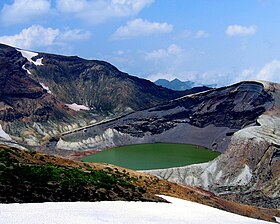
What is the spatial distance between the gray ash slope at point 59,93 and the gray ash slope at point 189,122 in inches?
549

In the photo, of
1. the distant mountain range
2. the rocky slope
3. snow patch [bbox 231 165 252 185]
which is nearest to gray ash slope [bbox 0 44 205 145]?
the distant mountain range

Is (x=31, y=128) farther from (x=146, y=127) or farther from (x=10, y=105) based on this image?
(x=146, y=127)

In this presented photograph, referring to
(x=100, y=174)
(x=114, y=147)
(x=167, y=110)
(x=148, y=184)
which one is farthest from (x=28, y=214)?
(x=167, y=110)

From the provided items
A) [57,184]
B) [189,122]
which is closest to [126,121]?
[189,122]

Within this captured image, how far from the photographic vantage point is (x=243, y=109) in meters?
97.5

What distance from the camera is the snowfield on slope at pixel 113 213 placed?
1738cm

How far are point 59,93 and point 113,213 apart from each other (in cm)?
11504

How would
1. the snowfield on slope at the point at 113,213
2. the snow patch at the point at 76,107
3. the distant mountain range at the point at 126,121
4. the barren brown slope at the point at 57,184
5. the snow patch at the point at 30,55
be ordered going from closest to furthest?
the snowfield on slope at the point at 113,213, the barren brown slope at the point at 57,184, the distant mountain range at the point at 126,121, the snow patch at the point at 76,107, the snow patch at the point at 30,55

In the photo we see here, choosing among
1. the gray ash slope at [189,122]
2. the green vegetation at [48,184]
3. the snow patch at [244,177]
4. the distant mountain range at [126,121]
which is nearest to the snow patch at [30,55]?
the distant mountain range at [126,121]

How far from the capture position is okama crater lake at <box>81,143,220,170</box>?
7419cm

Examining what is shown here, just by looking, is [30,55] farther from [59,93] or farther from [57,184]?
[57,184]

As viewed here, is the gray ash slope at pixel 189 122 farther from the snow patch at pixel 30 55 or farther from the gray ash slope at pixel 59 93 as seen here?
the snow patch at pixel 30 55

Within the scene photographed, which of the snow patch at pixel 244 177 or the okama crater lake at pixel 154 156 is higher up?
the okama crater lake at pixel 154 156

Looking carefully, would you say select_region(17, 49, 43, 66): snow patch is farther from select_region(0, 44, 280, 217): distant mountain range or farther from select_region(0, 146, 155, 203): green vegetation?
select_region(0, 146, 155, 203): green vegetation
